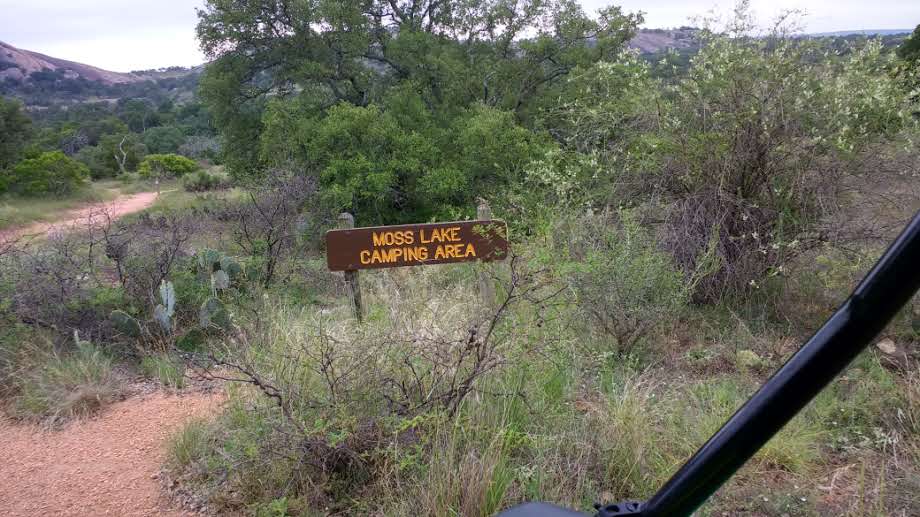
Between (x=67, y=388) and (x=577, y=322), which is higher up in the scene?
(x=577, y=322)

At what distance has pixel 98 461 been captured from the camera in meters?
3.86

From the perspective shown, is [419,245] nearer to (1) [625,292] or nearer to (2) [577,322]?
(2) [577,322]

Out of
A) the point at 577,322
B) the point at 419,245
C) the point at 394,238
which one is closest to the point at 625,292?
the point at 577,322

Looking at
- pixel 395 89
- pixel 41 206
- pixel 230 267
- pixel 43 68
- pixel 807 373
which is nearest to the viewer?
pixel 807 373

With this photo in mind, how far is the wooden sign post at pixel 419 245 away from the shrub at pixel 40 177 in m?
25.2

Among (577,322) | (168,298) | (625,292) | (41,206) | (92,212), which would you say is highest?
(625,292)

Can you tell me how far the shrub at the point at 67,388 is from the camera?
179 inches

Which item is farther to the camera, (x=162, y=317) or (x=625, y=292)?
(x=162, y=317)

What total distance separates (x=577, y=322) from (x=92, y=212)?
1655 centimetres

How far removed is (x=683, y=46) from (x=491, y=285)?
5.23m

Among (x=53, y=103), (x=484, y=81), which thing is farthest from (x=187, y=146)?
(x=484, y=81)

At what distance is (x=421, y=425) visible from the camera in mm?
3217

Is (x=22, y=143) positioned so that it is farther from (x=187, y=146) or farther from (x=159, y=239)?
(x=159, y=239)

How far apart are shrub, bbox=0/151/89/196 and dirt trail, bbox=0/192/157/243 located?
1.68 metres
